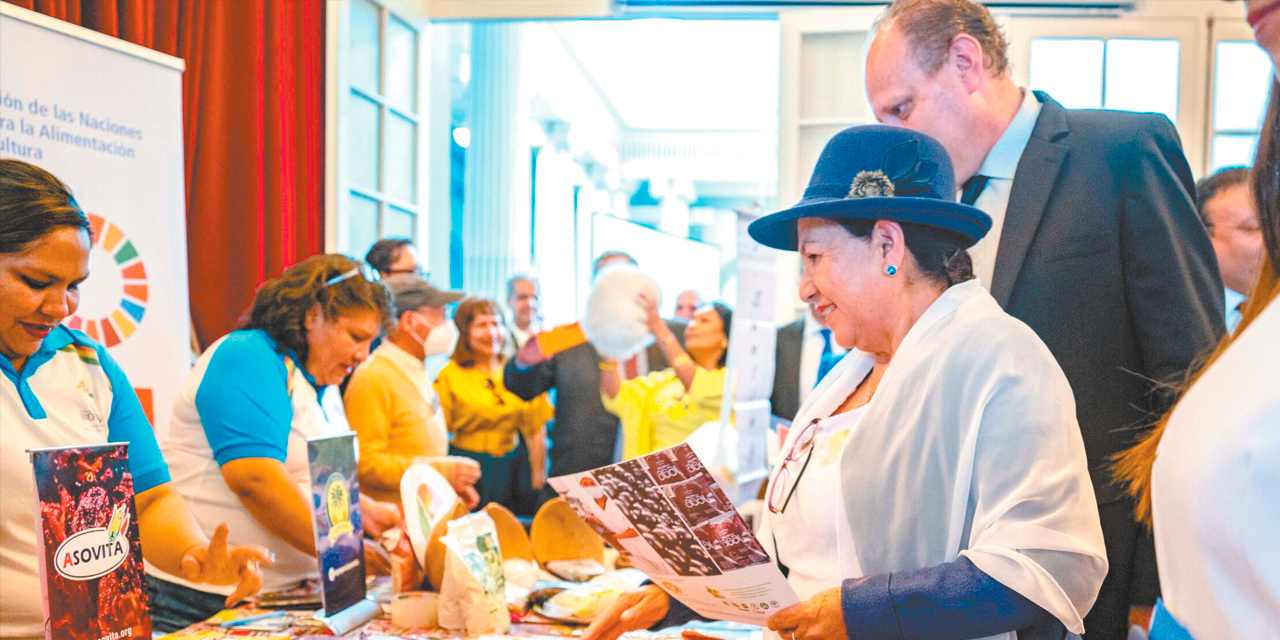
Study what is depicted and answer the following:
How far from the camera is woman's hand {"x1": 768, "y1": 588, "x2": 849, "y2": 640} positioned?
1096 millimetres

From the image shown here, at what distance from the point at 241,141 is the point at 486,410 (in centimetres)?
140

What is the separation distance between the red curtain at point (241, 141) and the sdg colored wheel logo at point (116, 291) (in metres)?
Answer: 1.00

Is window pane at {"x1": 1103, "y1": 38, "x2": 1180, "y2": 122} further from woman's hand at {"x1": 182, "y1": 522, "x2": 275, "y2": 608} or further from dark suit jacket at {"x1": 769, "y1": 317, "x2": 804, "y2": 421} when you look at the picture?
woman's hand at {"x1": 182, "y1": 522, "x2": 275, "y2": 608}

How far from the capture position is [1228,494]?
512 millimetres

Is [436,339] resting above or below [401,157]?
below

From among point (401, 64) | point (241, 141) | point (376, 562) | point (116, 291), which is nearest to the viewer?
point (376, 562)

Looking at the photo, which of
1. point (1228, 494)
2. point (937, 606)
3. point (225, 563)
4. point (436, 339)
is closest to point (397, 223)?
point (436, 339)

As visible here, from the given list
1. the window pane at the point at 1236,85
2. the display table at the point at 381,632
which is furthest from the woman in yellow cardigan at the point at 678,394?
the window pane at the point at 1236,85

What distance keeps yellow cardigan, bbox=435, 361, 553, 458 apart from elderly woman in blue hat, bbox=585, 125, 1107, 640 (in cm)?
247

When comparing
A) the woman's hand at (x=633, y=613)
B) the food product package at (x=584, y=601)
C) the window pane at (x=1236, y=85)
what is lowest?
the food product package at (x=584, y=601)

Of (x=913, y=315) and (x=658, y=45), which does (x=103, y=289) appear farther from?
(x=658, y=45)

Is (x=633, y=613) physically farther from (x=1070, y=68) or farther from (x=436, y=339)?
(x=1070, y=68)

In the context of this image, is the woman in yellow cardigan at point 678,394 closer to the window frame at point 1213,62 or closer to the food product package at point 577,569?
the food product package at point 577,569

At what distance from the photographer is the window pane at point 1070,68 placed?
4441 mm
